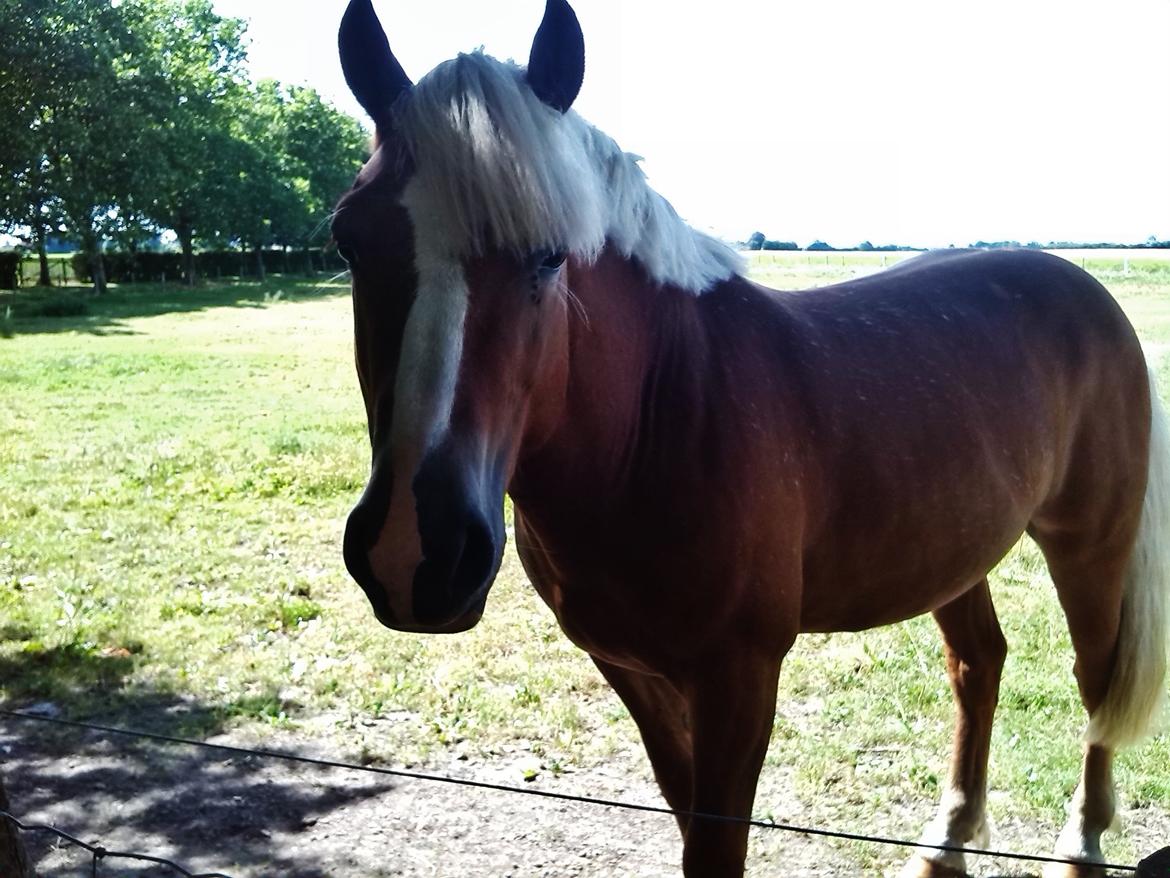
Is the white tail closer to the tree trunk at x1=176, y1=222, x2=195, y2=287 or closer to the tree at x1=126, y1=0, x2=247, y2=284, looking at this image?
the tree at x1=126, y1=0, x2=247, y2=284

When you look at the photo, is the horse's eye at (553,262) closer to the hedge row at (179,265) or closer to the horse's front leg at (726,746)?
the horse's front leg at (726,746)

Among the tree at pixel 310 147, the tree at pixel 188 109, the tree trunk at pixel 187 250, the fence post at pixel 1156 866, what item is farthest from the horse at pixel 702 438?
the tree trunk at pixel 187 250

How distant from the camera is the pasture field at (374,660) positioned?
11.2 ft

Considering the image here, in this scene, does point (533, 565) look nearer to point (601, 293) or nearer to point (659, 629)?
point (659, 629)

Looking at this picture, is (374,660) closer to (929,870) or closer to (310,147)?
(929,870)

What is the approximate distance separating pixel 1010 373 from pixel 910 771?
1.62m

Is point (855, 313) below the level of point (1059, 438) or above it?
above

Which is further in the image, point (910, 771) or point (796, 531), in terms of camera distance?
point (910, 771)

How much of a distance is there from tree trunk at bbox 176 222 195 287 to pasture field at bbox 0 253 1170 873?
27196 mm

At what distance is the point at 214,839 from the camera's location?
3.11 m

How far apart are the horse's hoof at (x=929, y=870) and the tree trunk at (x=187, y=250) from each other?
111 ft

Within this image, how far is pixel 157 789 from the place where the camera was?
3430 millimetres

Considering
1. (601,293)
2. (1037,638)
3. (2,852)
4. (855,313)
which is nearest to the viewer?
(601,293)

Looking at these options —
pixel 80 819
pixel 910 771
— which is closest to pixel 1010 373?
pixel 910 771
